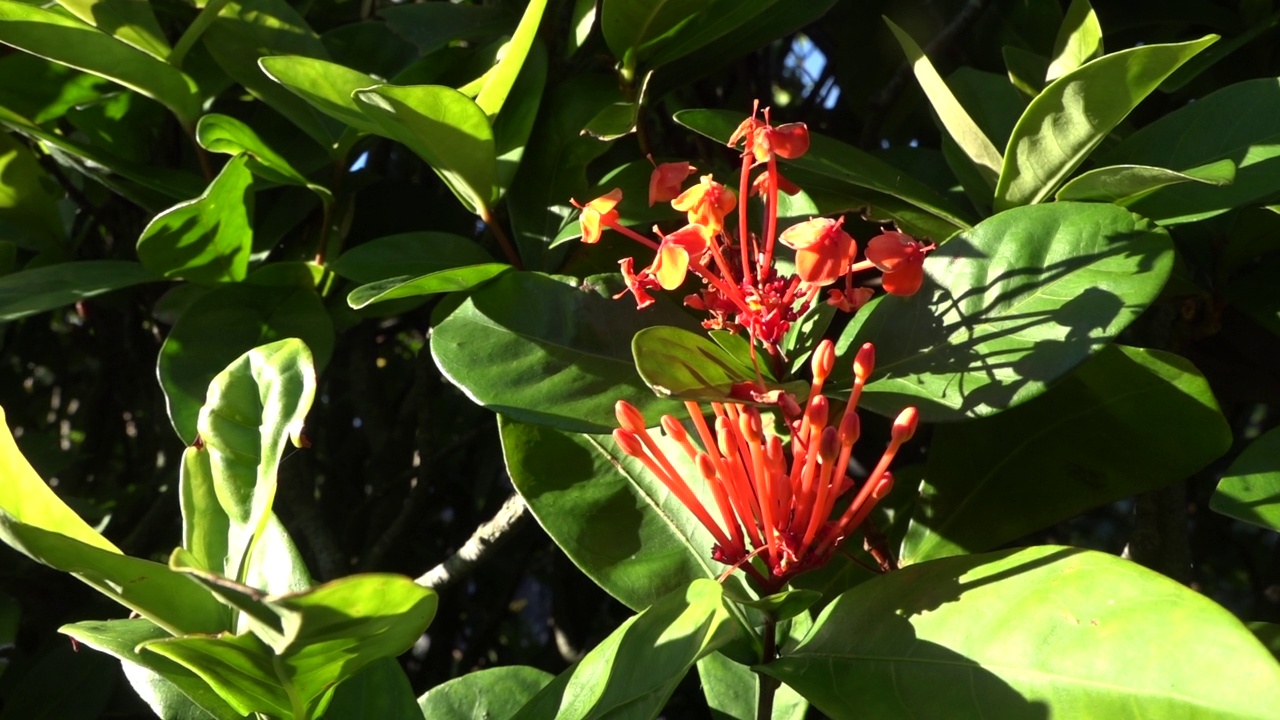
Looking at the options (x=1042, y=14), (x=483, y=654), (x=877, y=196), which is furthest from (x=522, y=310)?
(x=483, y=654)

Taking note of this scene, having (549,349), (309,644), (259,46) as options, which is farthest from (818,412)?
(259,46)

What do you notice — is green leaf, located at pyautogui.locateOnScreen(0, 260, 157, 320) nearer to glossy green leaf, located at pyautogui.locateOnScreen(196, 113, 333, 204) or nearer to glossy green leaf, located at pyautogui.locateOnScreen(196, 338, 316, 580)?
glossy green leaf, located at pyautogui.locateOnScreen(196, 113, 333, 204)

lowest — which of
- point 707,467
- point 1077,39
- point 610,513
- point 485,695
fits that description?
point 485,695

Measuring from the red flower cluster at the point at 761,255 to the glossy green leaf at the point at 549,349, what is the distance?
1.8 inches

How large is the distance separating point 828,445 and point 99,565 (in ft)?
1.48

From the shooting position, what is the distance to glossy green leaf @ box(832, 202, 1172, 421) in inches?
30.7

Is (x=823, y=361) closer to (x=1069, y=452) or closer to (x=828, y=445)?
(x=828, y=445)

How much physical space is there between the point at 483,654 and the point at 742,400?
1142 mm

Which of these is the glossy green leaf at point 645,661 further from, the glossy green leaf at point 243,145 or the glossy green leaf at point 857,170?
the glossy green leaf at point 243,145

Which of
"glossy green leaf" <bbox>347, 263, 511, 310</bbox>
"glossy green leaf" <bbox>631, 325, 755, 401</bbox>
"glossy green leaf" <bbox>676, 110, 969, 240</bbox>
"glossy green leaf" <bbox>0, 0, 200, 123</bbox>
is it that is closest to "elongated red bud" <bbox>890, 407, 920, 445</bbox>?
"glossy green leaf" <bbox>631, 325, 755, 401</bbox>

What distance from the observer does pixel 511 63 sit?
0.99 metres

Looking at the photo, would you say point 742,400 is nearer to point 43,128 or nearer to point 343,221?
point 343,221

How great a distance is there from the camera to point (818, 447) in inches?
30.0

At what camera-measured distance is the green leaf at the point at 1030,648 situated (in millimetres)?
642
